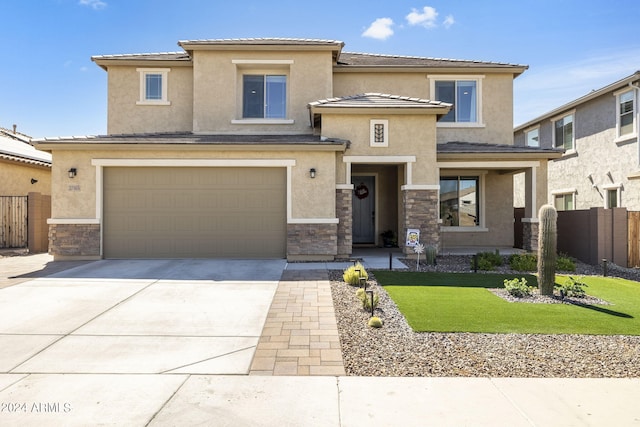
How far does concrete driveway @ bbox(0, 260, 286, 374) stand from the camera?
4.63 m

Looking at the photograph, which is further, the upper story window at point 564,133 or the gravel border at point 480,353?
the upper story window at point 564,133

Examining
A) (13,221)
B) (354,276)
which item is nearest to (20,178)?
(13,221)

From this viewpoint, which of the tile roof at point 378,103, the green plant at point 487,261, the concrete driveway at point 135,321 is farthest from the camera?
the tile roof at point 378,103

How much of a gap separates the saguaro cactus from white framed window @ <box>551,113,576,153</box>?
523 inches

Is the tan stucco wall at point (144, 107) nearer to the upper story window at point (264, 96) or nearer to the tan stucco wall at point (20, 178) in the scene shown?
the upper story window at point (264, 96)

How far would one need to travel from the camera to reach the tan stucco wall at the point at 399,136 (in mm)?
12273

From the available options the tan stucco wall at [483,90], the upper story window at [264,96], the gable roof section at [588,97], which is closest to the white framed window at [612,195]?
the gable roof section at [588,97]

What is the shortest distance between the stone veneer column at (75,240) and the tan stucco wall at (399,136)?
25.6 ft

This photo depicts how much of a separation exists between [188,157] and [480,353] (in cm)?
970

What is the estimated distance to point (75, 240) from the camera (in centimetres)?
1160

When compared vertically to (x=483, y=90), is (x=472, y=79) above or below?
above

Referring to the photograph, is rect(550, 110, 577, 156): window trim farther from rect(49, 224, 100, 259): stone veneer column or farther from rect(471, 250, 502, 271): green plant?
rect(49, 224, 100, 259): stone veneer column

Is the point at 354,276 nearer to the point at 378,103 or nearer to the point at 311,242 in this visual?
the point at 311,242

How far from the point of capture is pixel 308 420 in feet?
11.2
